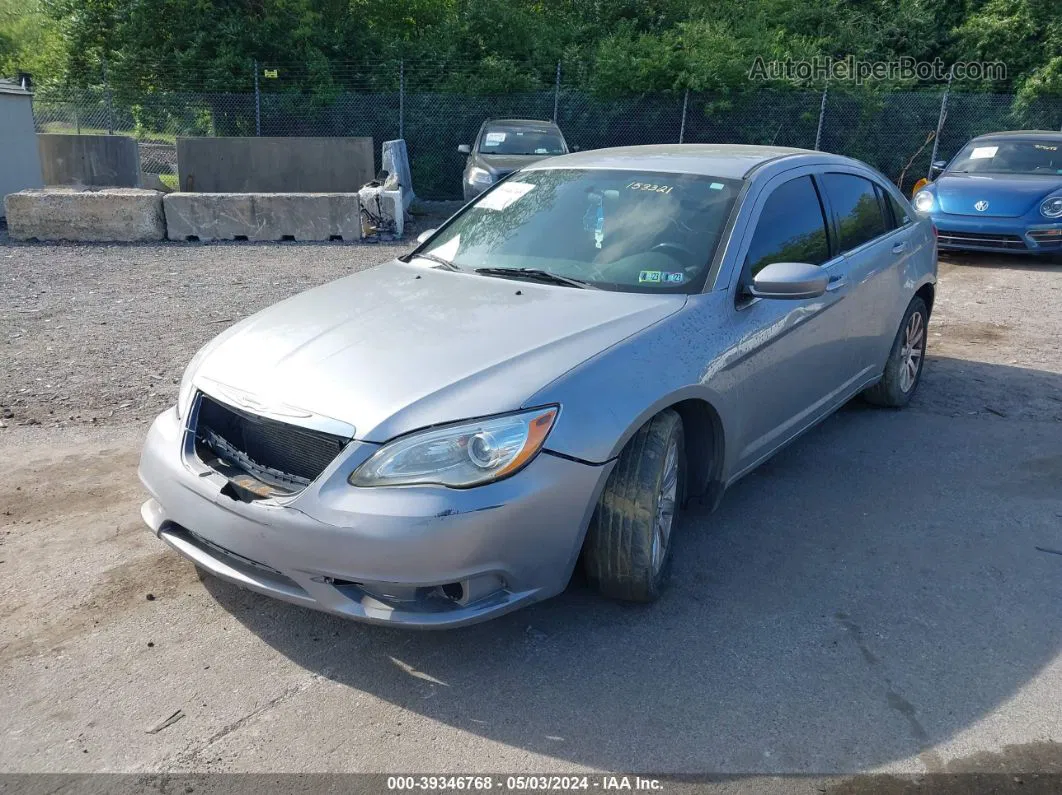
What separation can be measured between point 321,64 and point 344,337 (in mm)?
18235

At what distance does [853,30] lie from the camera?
23.9 m

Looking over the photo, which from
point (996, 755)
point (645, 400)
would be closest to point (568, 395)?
point (645, 400)

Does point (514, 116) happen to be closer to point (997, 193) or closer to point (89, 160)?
point (89, 160)

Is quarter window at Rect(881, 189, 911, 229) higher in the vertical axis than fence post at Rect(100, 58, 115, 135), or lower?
higher

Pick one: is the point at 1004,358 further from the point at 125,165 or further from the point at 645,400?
the point at 125,165

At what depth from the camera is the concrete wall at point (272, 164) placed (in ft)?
50.9

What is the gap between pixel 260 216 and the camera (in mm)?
13039

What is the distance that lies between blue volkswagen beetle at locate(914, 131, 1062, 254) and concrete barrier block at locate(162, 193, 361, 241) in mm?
7608

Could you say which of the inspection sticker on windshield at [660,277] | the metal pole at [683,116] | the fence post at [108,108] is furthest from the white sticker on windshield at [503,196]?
the fence post at [108,108]

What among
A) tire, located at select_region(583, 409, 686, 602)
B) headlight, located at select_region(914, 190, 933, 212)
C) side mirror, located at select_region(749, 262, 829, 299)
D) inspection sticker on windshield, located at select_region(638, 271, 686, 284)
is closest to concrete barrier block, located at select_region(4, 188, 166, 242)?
headlight, located at select_region(914, 190, 933, 212)

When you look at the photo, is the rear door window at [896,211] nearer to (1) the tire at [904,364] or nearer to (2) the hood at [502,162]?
(1) the tire at [904,364]

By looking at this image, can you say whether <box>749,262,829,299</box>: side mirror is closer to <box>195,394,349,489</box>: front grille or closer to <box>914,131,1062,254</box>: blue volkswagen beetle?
<box>195,394,349,489</box>: front grille

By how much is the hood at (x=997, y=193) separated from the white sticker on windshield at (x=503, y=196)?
27.8 ft

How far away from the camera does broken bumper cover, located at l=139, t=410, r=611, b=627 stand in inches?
114
